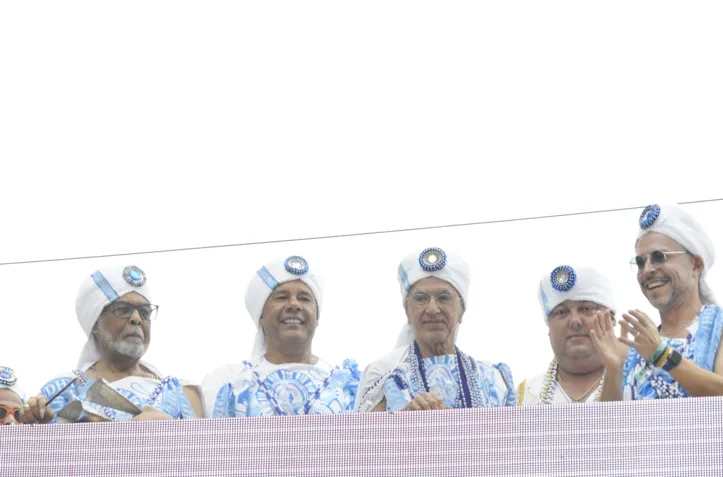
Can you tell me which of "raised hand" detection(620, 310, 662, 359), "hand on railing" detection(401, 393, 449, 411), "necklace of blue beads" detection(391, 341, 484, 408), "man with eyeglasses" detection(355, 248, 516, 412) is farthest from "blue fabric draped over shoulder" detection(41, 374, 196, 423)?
"raised hand" detection(620, 310, 662, 359)

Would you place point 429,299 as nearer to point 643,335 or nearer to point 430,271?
point 430,271

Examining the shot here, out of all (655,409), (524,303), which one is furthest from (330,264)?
(655,409)

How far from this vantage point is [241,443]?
2449 mm

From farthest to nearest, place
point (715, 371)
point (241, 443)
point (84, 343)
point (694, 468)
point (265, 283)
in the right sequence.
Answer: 1. point (84, 343)
2. point (265, 283)
3. point (715, 371)
4. point (241, 443)
5. point (694, 468)

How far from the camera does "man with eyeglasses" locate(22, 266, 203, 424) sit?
314 centimetres

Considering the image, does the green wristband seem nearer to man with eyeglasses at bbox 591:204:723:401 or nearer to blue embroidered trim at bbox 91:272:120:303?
man with eyeglasses at bbox 591:204:723:401

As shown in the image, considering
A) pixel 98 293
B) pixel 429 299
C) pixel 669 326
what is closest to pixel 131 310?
pixel 98 293

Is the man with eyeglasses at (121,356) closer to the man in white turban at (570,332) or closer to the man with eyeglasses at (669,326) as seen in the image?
the man in white turban at (570,332)

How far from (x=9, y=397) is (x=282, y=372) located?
2.65 ft

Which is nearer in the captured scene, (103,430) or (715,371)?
(103,430)

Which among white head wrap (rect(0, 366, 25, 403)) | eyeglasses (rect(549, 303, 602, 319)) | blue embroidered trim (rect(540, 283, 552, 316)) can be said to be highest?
eyeglasses (rect(549, 303, 602, 319))

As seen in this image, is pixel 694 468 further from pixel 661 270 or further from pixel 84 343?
pixel 84 343

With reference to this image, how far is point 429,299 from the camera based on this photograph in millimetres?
3217

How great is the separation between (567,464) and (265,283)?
1179 mm
